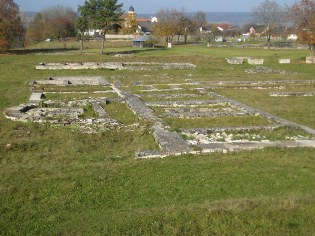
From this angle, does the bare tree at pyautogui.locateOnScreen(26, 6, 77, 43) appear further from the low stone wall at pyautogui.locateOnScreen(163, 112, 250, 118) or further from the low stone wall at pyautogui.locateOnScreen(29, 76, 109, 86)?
the low stone wall at pyautogui.locateOnScreen(163, 112, 250, 118)

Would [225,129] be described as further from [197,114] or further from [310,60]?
[310,60]

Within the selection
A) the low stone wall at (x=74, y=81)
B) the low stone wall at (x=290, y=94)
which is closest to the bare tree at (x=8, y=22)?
the low stone wall at (x=74, y=81)

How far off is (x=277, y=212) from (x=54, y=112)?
9510 millimetres

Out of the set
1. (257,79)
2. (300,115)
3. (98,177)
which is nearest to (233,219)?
(98,177)

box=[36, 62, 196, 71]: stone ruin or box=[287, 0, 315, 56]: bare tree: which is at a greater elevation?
box=[287, 0, 315, 56]: bare tree

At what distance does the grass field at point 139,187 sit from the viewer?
243 inches

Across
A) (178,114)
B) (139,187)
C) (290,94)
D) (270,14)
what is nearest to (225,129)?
(178,114)

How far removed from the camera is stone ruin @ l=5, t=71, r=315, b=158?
408 inches

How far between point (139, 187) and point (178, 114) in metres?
6.30

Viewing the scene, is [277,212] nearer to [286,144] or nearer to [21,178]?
[286,144]

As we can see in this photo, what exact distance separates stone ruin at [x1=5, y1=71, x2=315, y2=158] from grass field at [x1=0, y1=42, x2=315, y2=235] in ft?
1.23

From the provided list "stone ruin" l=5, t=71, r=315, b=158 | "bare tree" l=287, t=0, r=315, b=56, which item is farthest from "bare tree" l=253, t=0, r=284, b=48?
"stone ruin" l=5, t=71, r=315, b=158

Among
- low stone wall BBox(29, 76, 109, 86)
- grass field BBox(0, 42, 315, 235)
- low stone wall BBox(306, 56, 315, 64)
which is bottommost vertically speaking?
grass field BBox(0, 42, 315, 235)

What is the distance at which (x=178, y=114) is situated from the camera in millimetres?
13914
